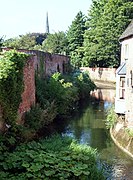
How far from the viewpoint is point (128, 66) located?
21.0 m

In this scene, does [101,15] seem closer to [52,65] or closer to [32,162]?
[52,65]

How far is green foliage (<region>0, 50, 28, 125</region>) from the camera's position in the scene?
16.0m

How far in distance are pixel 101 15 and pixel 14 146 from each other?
148ft

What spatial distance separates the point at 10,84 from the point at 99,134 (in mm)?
9012

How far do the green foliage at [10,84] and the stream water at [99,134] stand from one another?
515cm

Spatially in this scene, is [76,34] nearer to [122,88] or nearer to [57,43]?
[57,43]

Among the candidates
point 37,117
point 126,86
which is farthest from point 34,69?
point 126,86

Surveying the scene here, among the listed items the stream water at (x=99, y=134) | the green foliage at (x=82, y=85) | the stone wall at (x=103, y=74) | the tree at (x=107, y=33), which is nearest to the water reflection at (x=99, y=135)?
the stream water at (x=99, y=134)

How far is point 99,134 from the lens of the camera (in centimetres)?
2316

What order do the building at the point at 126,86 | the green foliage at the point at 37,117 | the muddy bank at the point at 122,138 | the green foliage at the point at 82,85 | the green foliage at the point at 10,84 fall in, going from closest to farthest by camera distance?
1. the green foliage at the point at 10,84
2. the muddy bank at the point at 122,138
3. the green foliage at the point at 37,117
4. the building at the point at 126,86
5. the green foliage at the point at 82,85

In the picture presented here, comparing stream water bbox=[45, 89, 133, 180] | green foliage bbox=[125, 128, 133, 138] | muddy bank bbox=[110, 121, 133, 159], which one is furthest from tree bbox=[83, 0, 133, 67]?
green foliage bbox=[125, 128, 133, 138]

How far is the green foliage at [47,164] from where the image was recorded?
39.3ft

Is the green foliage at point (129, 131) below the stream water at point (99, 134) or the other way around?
the other way around

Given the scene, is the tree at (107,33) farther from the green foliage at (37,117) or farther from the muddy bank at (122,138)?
the green foliage at (37,117)
